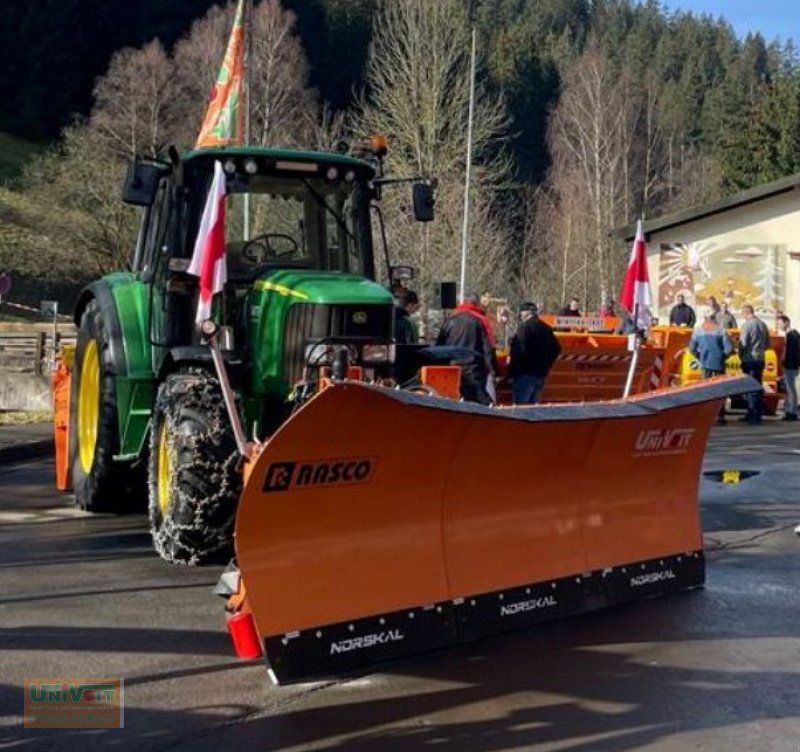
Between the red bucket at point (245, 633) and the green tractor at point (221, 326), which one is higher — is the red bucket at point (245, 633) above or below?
below

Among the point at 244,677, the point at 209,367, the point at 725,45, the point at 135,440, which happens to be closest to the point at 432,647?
the point at 244,677

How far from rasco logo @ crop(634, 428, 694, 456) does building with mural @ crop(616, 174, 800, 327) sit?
2393 centimetres

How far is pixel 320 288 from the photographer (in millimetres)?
8078

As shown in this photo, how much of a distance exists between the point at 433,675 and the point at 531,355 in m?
9.04

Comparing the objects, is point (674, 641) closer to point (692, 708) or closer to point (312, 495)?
point (692, 708)

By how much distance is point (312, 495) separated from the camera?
5598 mm

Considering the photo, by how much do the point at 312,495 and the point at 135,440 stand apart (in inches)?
159

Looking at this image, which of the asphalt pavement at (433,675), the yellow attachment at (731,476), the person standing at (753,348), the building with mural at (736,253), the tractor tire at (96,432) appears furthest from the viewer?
the building with mural at (736,253)

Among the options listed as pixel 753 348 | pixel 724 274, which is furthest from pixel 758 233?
pixel 753 348

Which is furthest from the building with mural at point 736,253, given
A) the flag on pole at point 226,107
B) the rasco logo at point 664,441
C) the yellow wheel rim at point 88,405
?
the rasco logo at point 664,441

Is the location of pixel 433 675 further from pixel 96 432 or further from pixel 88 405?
pixel 88 405

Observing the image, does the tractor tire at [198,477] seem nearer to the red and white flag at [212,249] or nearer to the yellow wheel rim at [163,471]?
the yellow wheel rim at [163,471]

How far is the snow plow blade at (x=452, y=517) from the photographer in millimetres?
5457

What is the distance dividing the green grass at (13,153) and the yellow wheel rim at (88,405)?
54044 mm
